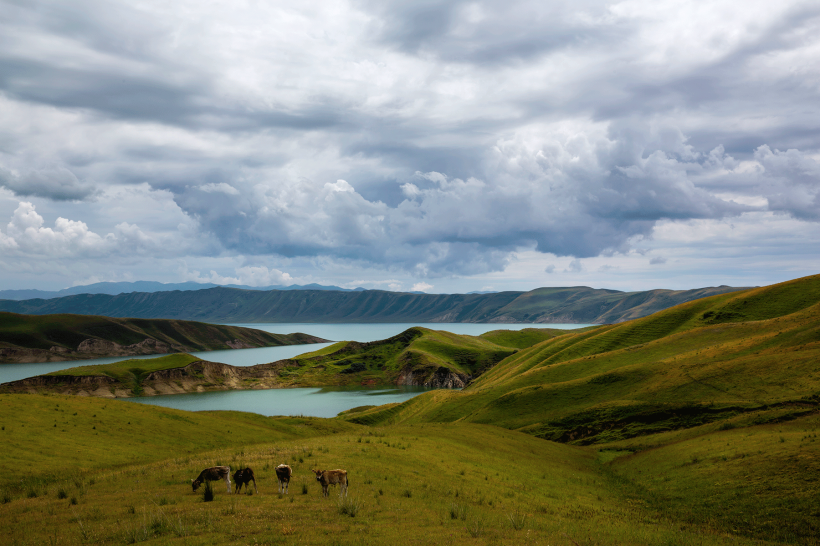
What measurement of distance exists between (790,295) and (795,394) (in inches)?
2191

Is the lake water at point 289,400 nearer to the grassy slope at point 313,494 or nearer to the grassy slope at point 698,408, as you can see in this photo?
the grassy slope at point 698,408

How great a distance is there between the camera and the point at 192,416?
2095 inches

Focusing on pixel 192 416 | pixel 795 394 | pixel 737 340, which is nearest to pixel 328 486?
pixel 192 416

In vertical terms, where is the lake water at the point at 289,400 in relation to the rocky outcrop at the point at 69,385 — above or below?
below

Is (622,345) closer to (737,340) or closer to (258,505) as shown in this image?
(737,340)

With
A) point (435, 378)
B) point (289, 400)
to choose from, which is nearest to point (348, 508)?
point (289, 400)

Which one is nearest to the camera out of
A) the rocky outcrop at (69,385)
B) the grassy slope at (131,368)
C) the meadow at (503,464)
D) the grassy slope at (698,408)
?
the meadow at (503,464)

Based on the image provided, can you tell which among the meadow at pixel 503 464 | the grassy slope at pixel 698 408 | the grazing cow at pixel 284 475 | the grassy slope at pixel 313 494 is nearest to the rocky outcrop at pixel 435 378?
the grassy slope at pixel 698 408

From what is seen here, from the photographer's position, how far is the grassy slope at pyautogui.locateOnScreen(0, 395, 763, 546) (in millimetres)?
13961

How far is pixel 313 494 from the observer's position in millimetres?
18188

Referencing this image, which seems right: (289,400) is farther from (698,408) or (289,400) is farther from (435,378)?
(698,408)

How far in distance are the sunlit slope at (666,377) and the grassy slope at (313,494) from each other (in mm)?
14016

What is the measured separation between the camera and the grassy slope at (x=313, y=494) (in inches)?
550

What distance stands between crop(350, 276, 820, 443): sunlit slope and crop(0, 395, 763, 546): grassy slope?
552 inches
